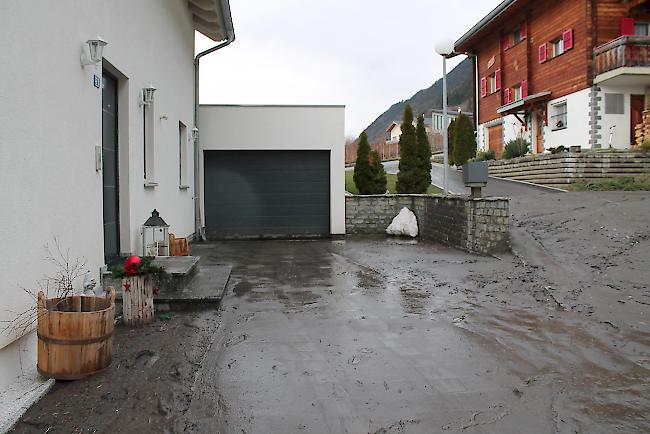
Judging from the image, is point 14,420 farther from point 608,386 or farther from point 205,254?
point 205,254

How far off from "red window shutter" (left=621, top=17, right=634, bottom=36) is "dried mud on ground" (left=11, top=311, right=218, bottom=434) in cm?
2143

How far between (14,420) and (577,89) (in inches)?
890

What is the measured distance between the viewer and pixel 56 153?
4.35 metres

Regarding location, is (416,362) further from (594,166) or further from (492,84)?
(492,84)

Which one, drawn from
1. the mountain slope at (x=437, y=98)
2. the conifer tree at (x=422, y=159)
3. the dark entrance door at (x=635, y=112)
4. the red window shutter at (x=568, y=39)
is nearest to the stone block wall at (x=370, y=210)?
the conifer tree at (x=422, y=159)

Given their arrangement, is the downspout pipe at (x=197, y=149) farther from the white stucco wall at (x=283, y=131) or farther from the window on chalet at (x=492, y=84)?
the window on chalet at (x=492, y=84)

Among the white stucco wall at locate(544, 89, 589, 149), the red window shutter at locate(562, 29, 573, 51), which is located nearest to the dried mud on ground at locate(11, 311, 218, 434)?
the white stucco wall at locate(544, 89, 589, 149)

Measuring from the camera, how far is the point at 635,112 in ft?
67.5

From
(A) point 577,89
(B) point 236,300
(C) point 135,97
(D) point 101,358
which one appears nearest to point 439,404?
(D) point 101,358

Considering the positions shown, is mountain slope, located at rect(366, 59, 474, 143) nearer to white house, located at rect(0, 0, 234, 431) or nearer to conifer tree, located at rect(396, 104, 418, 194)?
conifer tree, located at rect(396, 104, 418, 194)

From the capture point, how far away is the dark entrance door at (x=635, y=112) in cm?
2044

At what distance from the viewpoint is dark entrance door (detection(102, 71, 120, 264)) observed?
21.7 feet

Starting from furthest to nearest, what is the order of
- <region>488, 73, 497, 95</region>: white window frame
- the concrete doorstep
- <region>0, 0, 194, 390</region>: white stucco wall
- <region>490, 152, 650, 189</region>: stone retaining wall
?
<region>488, 73, 497, 95</region>: white window frame, <region>490, 152, 650, 189</region>: stone retaining wall, <region>0, 0, 194, 390</region>: white stucco wall, the concrete doorstep

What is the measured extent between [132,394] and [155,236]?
15.6 ft
